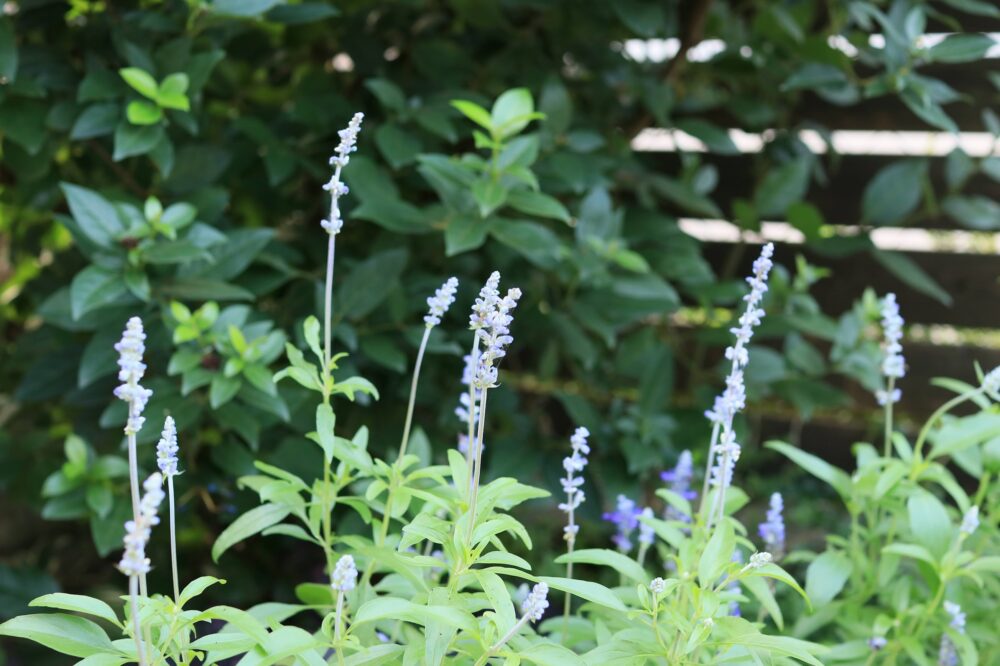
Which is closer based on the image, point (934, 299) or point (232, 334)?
point (232, 334)

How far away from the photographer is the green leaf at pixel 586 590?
88 cm

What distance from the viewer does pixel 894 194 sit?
2.33 metres

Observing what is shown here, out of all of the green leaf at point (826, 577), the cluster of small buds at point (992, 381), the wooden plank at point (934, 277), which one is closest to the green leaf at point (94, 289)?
the green leaf at point (826, 577)

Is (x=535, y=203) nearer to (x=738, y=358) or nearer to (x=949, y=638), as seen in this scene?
(x=738, y=358)

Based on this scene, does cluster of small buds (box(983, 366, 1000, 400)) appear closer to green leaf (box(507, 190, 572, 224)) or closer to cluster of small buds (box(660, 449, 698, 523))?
cluster of small buds (box(660, 449, 698, 523))

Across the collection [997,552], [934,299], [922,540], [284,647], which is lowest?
[934,299]

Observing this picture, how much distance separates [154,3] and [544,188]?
2.68ft

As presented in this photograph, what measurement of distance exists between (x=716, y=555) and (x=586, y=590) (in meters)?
0.14

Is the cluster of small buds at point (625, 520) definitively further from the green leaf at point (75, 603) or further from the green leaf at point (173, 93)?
the green leaf at point (173, 93)

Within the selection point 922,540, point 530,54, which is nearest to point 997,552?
point 922,540

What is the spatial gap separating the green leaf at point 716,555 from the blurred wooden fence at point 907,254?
192 cm

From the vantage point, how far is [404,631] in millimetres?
1128

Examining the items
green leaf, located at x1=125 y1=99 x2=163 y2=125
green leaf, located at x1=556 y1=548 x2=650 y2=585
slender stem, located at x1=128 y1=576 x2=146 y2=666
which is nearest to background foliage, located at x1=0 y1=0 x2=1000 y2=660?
green leaf, located at x1=125 y1=99 x2=163 y2=125

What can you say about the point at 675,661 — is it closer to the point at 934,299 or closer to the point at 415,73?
the point at 415,73
